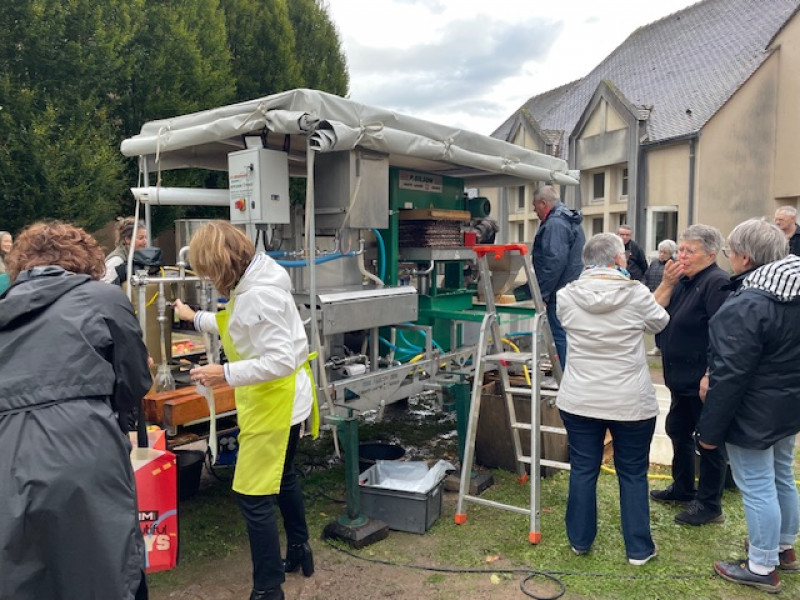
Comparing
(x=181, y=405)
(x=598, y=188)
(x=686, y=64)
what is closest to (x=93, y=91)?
(x=181, y=405)

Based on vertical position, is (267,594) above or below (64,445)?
below

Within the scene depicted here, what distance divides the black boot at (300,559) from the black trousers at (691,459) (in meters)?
2.41

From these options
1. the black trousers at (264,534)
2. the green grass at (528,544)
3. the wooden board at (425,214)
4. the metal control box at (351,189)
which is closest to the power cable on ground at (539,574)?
the green grass at (528,544)

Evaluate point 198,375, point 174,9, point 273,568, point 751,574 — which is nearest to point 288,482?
point 273,568

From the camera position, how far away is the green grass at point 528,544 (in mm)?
3375

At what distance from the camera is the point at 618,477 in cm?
358

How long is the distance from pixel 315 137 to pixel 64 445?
2.05 meters

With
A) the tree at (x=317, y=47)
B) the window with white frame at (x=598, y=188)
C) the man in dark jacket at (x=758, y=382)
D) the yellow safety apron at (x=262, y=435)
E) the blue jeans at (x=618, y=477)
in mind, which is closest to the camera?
the yellow safety apron at (x=262, y=435)

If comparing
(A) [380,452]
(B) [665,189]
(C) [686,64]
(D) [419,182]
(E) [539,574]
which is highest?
(C) [686,64]

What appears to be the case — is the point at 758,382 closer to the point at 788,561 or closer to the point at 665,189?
the point at 788,561

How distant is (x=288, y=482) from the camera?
10.3ft

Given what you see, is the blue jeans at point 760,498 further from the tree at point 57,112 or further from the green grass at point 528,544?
the tree at point 57,112

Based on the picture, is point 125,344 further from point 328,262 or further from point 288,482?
point 328,262

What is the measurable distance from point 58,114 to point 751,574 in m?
9.43
